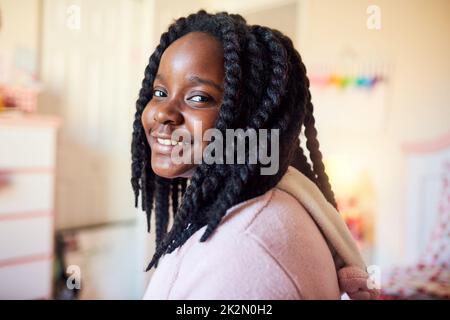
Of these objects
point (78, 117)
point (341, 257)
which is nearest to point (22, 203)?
point (78, 117)

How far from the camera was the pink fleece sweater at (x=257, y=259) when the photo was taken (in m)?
0.39

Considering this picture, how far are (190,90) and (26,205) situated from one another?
1.06 metres

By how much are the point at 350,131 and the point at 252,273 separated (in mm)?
1347

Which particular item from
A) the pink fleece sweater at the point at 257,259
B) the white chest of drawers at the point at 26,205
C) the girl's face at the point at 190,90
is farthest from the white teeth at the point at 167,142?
the white chest of drawers at the point at 26,205

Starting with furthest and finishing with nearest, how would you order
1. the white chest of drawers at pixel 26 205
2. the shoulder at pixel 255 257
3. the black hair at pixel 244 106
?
1. the white chest of drawers at pixel 26 205
2. the black hair at pixel 244 106
3. the shoulder at pixel 255 257

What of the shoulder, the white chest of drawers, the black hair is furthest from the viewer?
the white chest of drawers

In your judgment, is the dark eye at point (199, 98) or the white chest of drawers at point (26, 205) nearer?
the dark eye at point (199, 98)

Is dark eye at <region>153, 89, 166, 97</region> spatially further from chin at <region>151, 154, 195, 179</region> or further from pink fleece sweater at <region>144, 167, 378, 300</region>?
pink fleece sweater at <region>144, 167, 378, 300</region>

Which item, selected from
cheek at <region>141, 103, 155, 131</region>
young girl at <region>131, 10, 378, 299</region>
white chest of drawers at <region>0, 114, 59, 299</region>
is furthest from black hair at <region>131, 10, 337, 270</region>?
white chest of drawers at <region>0, 114, 59, 299</region>

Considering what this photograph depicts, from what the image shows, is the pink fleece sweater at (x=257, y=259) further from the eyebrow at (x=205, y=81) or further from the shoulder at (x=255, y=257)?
the eyebrow at (x=205, y=81)

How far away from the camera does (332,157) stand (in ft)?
5.21

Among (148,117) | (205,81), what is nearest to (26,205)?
(148,117)

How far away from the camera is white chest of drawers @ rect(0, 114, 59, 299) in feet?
4.11

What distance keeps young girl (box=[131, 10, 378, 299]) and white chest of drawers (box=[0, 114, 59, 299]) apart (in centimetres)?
90
